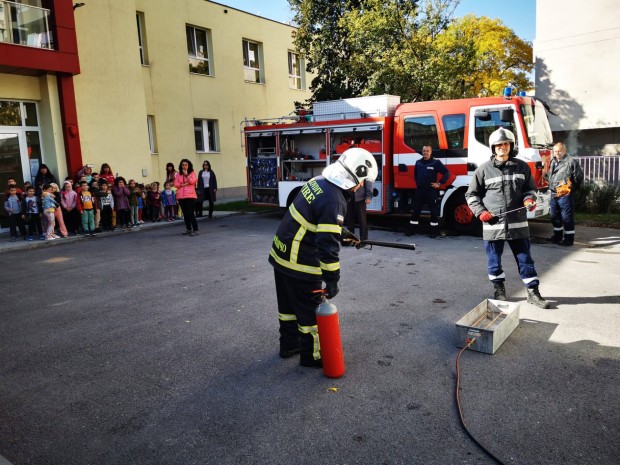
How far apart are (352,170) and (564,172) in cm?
661

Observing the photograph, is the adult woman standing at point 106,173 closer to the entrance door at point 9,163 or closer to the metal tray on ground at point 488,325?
the entrance door at point 9,163

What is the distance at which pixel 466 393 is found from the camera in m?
3.65

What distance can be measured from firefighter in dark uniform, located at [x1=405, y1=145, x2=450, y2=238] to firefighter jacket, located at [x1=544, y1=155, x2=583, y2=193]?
1.91 metres

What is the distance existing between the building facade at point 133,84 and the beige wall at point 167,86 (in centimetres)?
4

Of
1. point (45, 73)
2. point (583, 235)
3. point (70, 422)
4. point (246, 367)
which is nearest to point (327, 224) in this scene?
point (246, 367)

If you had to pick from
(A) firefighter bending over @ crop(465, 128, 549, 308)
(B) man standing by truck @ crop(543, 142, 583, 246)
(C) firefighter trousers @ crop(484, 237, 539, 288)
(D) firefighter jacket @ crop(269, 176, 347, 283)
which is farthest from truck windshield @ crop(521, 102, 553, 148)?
(D) firefighter jacket @ crop(269, 176, 347, 283)

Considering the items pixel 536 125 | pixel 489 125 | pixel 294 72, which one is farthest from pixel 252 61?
pixel 536 125

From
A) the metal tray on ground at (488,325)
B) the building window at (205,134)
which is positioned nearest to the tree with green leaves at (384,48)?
the building window at (205,134)

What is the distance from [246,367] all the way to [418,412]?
5.07 feet

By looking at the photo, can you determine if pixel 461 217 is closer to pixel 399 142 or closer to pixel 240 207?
pixel 399 142

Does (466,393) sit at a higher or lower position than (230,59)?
lower

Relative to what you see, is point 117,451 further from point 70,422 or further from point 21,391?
point 21,391

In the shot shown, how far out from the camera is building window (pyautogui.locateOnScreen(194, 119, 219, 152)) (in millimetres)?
19844

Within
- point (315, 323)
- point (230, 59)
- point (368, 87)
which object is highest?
point (230, 59)
